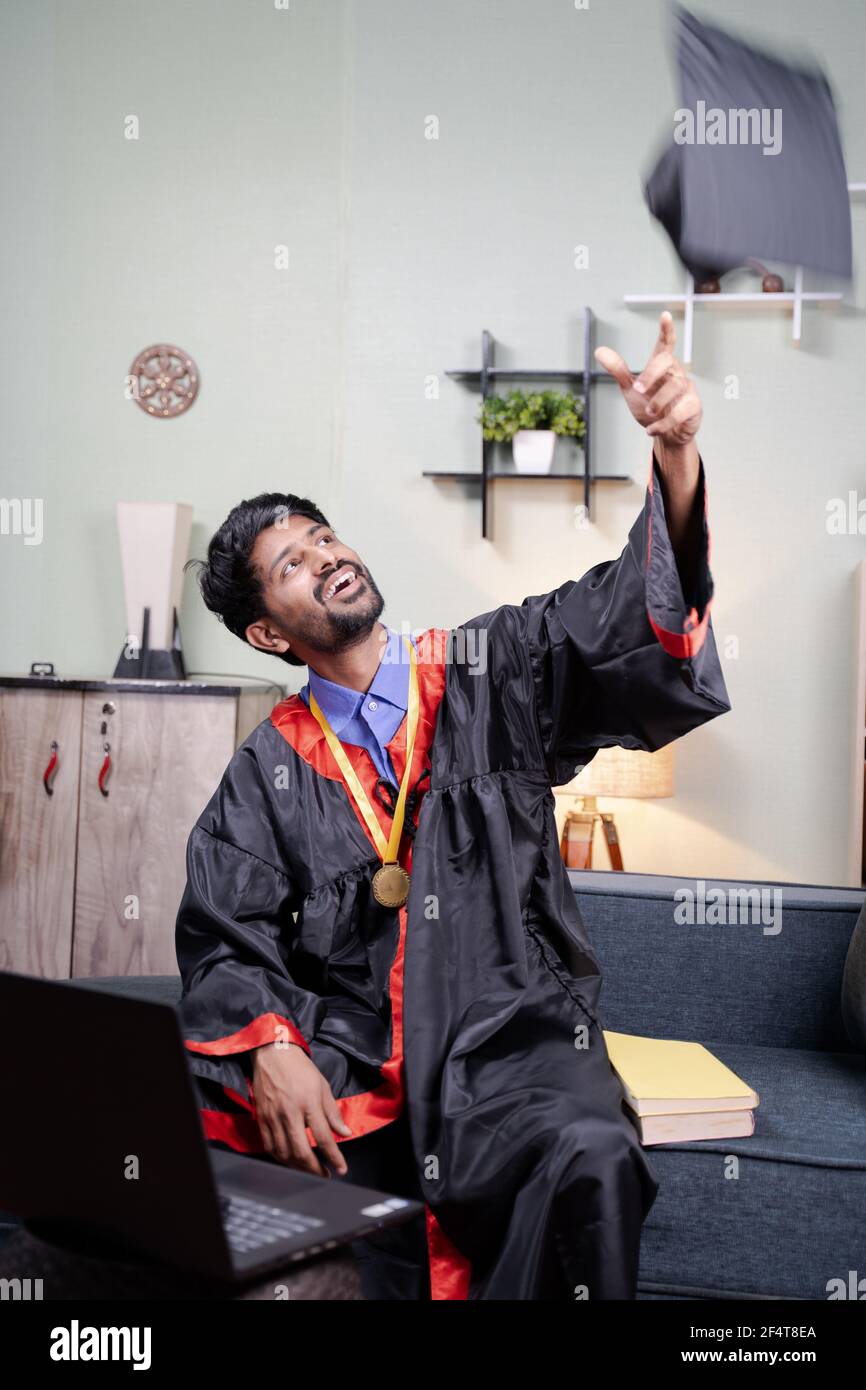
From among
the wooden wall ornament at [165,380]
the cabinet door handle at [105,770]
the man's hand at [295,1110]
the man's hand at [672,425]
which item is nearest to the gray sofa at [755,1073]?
the man's hand at [295,1110]

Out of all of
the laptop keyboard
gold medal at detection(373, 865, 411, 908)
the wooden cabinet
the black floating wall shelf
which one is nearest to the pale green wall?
the black floating wall shelf

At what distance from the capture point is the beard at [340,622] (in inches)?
79.0

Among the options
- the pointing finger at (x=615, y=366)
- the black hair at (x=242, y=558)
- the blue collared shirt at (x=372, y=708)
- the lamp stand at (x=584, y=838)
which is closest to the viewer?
the pointing finger at (x=615, y=366)

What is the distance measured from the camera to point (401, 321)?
4.07 m

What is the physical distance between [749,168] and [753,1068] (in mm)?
1435

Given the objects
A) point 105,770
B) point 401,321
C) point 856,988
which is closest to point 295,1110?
point 856,988

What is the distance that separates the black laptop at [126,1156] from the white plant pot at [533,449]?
306 cm

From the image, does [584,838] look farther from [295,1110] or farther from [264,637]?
[295,1110]

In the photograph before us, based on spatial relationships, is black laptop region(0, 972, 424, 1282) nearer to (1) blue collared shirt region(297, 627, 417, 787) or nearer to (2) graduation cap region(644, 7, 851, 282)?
(1) blue collared shirt region(297, 627, 417, 787)

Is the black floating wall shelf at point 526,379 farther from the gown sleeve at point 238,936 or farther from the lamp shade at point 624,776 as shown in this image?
the gown sleeve at point 238,936

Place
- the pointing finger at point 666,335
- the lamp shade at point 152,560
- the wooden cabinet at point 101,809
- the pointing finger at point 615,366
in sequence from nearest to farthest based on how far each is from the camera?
the pointing finger at point 666,335 → the pointing finger at point 615,366 → the wooden cabinet at point 101,809 → the lamp shade at point 152,560

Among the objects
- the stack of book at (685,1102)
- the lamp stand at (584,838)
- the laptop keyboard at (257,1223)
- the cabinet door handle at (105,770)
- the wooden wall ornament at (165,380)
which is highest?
the wooden wall ornament at (165,380)

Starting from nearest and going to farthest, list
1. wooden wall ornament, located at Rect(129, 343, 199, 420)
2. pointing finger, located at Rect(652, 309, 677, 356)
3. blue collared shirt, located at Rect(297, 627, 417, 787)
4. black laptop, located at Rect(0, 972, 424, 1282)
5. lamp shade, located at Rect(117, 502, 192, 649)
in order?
black laptop, located at Rect(0, 972, 424, 1282) → pointing finger, located at Rect(652, 309, 677, 356) → blue collared shirt, located at Rect(297, 627, 417, 787) → lamp shade, located at Rect(117, 502, 192, 649) → wooden wall ornament, located at Rect(129, 343, 199, 420)

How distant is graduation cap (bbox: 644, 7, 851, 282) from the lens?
143 cm
